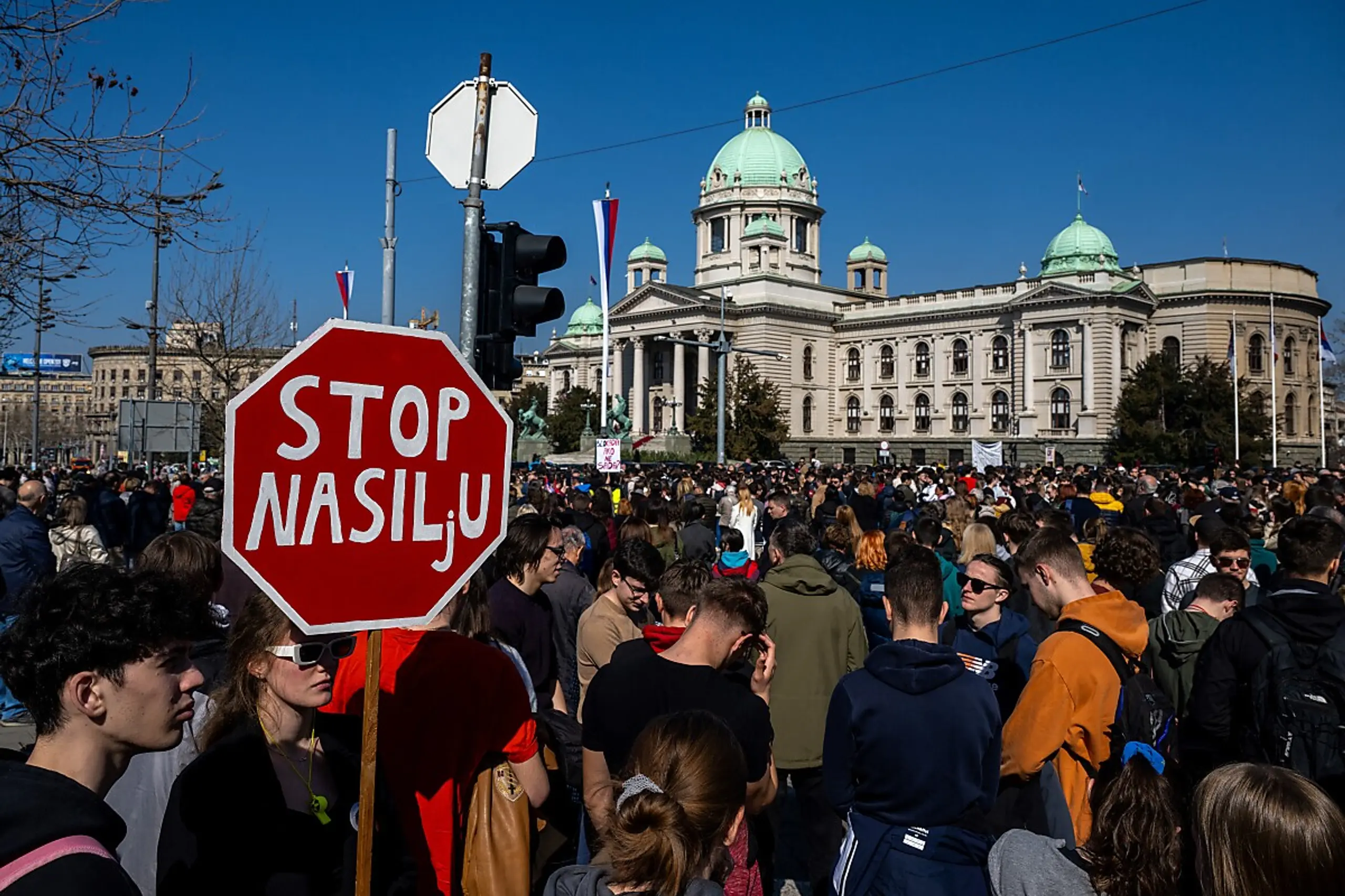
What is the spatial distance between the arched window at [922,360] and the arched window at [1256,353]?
20.4 m

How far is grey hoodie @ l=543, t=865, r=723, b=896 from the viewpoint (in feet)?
8.18

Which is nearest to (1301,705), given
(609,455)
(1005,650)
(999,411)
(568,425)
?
(1005,650)

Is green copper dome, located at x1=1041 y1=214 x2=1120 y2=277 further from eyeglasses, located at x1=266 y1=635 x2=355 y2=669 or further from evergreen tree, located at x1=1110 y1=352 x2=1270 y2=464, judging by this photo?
eyeglasses, located at x1=266 y1=635 x2=355 y2=669

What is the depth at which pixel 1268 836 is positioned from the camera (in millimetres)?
2291

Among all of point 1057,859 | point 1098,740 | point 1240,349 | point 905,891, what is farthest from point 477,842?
point 1240,349

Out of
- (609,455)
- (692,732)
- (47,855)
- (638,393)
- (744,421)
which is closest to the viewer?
(47,855)

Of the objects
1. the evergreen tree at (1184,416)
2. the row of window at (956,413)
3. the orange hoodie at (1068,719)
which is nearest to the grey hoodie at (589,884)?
the orange hoodie at (1068,719)

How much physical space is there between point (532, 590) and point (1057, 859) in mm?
3654

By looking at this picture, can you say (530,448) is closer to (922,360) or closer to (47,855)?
(922,360)

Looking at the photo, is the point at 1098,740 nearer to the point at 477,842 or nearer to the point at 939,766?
the point at 939,766

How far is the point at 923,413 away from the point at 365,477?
7625 centimetres

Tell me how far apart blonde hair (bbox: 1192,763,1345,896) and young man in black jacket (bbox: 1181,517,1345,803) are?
7.85ft

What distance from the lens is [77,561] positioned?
267 centimetres

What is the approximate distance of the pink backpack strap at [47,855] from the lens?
179cm
